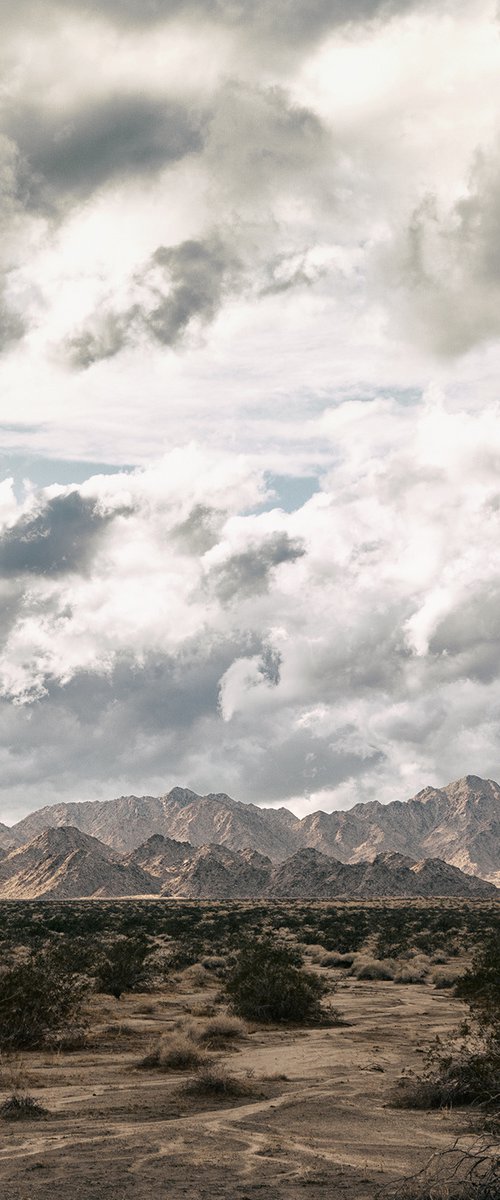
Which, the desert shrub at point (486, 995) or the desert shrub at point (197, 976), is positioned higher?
the desert shrub at point (486, 995)

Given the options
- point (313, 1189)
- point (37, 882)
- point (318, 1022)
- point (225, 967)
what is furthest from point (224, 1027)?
point (37, 882)

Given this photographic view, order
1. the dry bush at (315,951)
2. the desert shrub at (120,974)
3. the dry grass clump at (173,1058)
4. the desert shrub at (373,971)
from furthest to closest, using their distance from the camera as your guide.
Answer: the dry bush at (315,951) → the desert shrub at (373,971) → the desert shrub at (120,974) → the dry grass clump at (173,1058)

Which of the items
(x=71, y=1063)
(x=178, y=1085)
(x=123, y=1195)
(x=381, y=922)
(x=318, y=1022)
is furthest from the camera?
(x=381, y=922)

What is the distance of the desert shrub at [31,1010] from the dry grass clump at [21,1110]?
16.4ft

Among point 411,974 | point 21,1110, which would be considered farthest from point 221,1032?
point 411,974

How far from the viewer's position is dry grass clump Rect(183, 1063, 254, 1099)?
553 inches

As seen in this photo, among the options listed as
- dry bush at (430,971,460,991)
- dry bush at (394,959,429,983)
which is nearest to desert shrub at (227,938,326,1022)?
dry bush at (430,971,460,991)

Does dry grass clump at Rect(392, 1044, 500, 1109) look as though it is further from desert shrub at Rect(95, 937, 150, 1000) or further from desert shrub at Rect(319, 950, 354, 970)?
desert shrub at Rect(319, 950, 354, 970)

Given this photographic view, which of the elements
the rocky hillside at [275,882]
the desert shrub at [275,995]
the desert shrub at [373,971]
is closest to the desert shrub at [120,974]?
the desert shrub at [275,995]

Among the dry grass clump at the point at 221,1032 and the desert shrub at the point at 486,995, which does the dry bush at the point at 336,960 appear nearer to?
the desert shrub at the point at 486,995

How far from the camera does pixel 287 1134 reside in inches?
470

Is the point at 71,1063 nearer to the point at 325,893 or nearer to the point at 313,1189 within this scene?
the point at 313,1189

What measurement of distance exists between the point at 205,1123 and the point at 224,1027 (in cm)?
742

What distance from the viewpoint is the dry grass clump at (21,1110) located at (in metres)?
12.3
